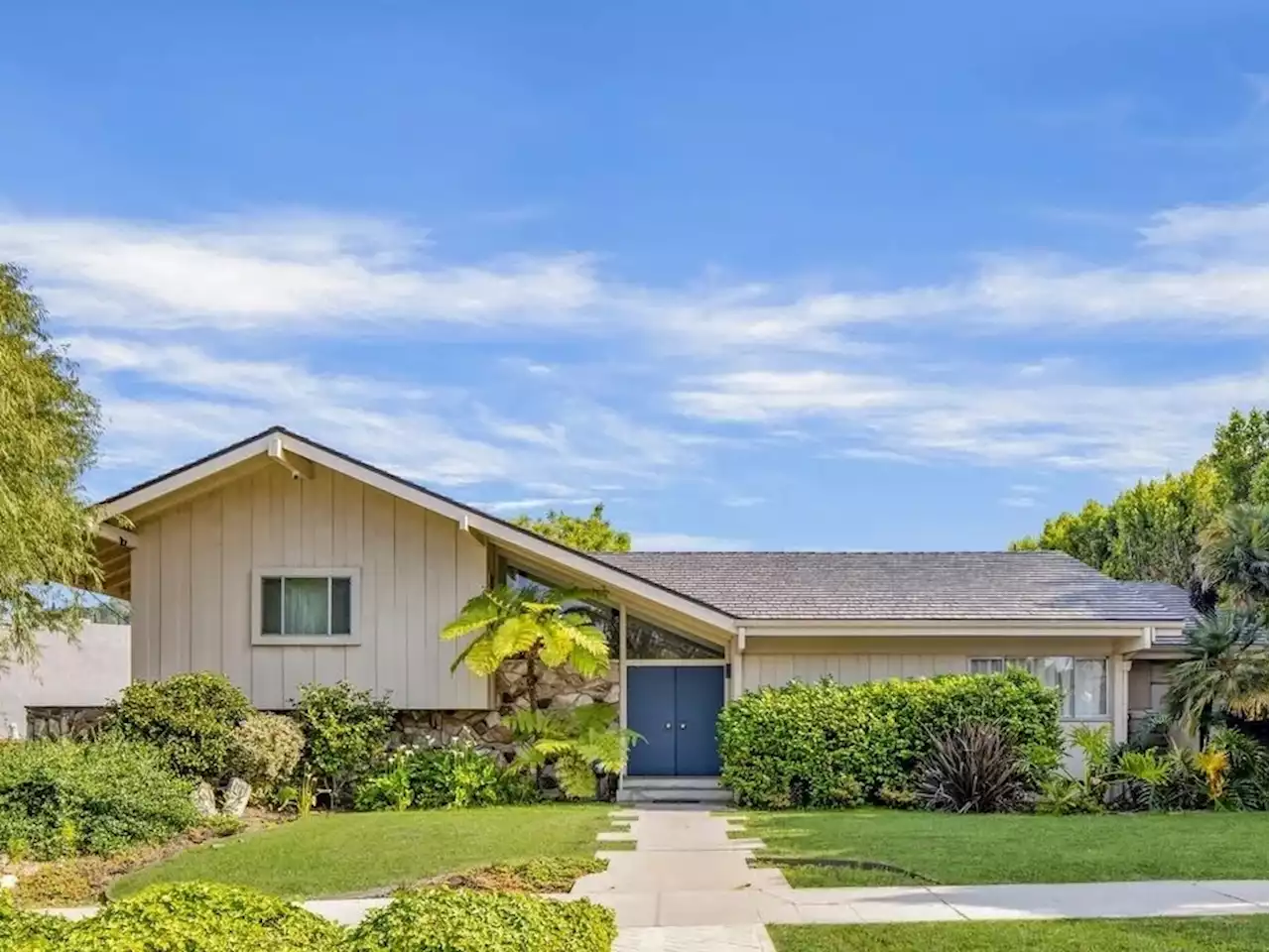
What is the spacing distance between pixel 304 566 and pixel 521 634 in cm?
345

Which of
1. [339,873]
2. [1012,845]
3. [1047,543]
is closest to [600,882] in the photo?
[339,873]

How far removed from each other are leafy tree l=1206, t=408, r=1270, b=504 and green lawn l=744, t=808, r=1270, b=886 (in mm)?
19925

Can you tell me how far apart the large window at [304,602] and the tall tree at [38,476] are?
2235 millimetres

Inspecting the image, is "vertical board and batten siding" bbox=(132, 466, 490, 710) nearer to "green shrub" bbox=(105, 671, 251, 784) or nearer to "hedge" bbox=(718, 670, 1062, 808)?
"green shrub" bbox=(105, 671, 251, 784)

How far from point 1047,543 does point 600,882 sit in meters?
36.2

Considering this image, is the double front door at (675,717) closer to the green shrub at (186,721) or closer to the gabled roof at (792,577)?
the gabled roof at (792,577)

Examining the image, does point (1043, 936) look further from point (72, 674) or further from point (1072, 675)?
point (72, 674)

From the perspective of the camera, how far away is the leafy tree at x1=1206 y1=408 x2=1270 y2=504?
34188 millimetres

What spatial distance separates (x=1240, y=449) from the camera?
34.7 m

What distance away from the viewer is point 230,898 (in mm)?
6016

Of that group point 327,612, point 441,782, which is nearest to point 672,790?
point 441,782

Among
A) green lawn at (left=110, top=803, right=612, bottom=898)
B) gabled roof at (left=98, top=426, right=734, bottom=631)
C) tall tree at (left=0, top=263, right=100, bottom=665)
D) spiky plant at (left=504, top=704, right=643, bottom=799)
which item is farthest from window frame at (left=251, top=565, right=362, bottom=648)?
green lawn at (left=110, top=803, right=612, bottom=898)

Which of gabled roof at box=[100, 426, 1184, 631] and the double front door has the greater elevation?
gabled roof at box=[100, 426, 1184, 631]

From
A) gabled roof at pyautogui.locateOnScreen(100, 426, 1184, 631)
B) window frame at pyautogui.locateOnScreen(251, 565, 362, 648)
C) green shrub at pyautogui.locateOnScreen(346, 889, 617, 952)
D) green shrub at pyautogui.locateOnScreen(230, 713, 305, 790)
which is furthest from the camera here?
window frame at pyautogui.locateOnScreen(251, 565, 362, 648)
